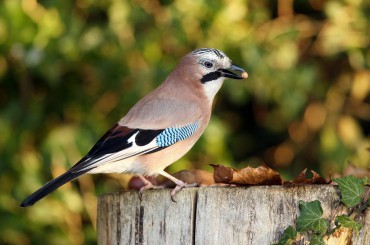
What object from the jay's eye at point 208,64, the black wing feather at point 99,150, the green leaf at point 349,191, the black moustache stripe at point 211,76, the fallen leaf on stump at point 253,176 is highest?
the jay's eye at point 208,64

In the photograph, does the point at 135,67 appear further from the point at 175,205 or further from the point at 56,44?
the point at 175,205

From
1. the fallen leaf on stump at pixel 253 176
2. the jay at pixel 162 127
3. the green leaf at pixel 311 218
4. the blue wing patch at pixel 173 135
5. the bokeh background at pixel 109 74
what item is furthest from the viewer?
the bokeh background at pixel 109 74

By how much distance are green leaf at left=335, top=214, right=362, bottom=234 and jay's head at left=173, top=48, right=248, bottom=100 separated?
85.0 inches

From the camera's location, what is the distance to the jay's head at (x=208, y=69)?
557 cm

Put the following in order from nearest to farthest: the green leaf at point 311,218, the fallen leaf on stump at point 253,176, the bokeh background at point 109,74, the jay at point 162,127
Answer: the green leaf at point 311,218
the fallen leaf on stump at point 253,176
the jay at point 162,127
the bokeh background at point 109,74

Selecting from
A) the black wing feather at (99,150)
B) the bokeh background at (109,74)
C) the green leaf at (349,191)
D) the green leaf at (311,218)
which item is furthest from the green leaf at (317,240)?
the bokeh background at (109,74)

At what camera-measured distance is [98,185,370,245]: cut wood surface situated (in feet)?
11.8

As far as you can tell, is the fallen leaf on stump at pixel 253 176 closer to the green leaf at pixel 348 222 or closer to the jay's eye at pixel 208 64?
the green leaf at pixel 348 222

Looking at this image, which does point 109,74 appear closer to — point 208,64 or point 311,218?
point 208,64

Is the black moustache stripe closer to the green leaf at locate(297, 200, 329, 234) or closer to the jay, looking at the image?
the jay

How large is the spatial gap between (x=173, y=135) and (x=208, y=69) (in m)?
0.70

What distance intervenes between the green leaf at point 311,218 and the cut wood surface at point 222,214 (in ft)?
0.14

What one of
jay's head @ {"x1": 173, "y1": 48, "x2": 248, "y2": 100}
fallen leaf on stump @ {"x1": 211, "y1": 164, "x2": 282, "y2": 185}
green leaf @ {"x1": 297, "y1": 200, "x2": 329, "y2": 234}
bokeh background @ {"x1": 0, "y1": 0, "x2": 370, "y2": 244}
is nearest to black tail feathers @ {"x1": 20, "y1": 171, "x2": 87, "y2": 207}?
fallen leaf on stump @ {"x1": 211, "y1": 164, "x2": 282, "y2": 185}

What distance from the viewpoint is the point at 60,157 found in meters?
6.65
